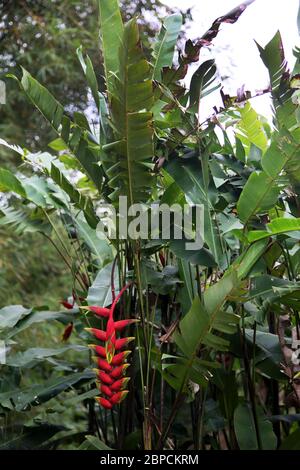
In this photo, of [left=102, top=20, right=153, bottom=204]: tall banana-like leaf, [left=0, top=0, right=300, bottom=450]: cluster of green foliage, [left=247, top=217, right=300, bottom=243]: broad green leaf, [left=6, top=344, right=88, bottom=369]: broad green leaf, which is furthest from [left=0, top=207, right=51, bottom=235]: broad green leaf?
[left=247, top=217, right=300, bottom=243]: broad green leaf

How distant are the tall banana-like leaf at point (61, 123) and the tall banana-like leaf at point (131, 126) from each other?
5cm

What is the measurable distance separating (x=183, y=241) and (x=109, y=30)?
432mm

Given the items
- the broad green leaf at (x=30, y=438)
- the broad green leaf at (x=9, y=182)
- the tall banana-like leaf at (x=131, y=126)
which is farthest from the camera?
the broad green leaf at (x=30, y=438)

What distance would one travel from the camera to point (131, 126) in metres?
1.22

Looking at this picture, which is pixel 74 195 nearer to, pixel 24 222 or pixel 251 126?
pixel 24 222

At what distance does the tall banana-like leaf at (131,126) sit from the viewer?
1151 mm

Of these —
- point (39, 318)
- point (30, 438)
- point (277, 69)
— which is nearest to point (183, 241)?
point (277, 69)

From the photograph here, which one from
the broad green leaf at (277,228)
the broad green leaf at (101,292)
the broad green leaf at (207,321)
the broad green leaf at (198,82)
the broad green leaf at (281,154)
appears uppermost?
the broad green leaf at (198,82)

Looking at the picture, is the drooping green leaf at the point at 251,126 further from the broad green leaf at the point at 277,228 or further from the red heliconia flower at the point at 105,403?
the red heliconia flower at the point at 105,403

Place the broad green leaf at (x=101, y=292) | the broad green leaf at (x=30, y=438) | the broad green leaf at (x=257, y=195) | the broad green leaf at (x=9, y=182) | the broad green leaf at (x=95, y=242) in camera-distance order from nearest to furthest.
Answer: the broad green leaf at (x=257, y=195)
the broad green leaf at (x=101, y=292)
the broad green leaf at (x=9, y=182)
the broad green leaf at (x=30, y=438)
the broad green leaf at (x=95, y=242)

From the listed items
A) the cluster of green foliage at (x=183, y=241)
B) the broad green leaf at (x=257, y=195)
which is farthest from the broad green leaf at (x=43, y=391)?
the broad green leaf at (x=257, y=195)

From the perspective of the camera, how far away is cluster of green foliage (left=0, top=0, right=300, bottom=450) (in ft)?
4.02

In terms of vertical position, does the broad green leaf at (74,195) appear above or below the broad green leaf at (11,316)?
above

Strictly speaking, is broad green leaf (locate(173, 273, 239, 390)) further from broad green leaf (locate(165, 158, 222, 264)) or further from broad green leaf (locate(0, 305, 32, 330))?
broad green leaf (locate(0, 305, 32, 330))
